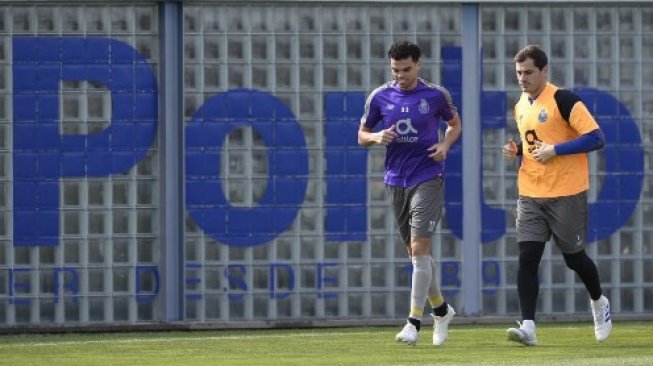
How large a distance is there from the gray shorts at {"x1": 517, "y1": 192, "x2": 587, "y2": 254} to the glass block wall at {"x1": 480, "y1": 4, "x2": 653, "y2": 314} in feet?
10.7

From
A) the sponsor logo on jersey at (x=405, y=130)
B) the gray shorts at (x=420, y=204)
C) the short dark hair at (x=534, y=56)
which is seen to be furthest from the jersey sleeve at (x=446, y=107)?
the short dark hair at (x=534, y=56)

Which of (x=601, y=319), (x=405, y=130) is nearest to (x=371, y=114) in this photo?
(x=405, y=130)

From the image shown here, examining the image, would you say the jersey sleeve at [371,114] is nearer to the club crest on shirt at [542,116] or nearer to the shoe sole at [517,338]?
the club crest on shirt at [542,116]

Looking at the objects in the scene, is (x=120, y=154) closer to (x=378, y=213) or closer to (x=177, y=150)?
(x=177, y=150)

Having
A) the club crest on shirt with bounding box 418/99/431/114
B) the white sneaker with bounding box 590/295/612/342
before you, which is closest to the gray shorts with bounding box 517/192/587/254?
the white sneaker with bounding box 590/295/612/342

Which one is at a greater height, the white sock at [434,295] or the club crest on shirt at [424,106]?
the club crest on shirt at [424,106]

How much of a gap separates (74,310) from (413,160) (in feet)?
13.3

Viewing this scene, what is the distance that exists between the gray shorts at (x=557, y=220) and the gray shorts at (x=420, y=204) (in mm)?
592

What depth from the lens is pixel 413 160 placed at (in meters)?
12.8

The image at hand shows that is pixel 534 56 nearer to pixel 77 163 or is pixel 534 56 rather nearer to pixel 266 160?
pixel 266 160

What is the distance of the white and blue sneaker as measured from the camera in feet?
40.7

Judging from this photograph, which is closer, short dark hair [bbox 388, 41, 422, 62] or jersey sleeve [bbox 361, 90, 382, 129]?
short dark hair [bbox 388, 41, 422, 62]

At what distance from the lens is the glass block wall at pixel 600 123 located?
52.5ft

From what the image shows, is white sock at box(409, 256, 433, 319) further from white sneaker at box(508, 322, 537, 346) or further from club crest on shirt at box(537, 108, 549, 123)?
club crest on shirt at box(537, 108, 549, 123)
